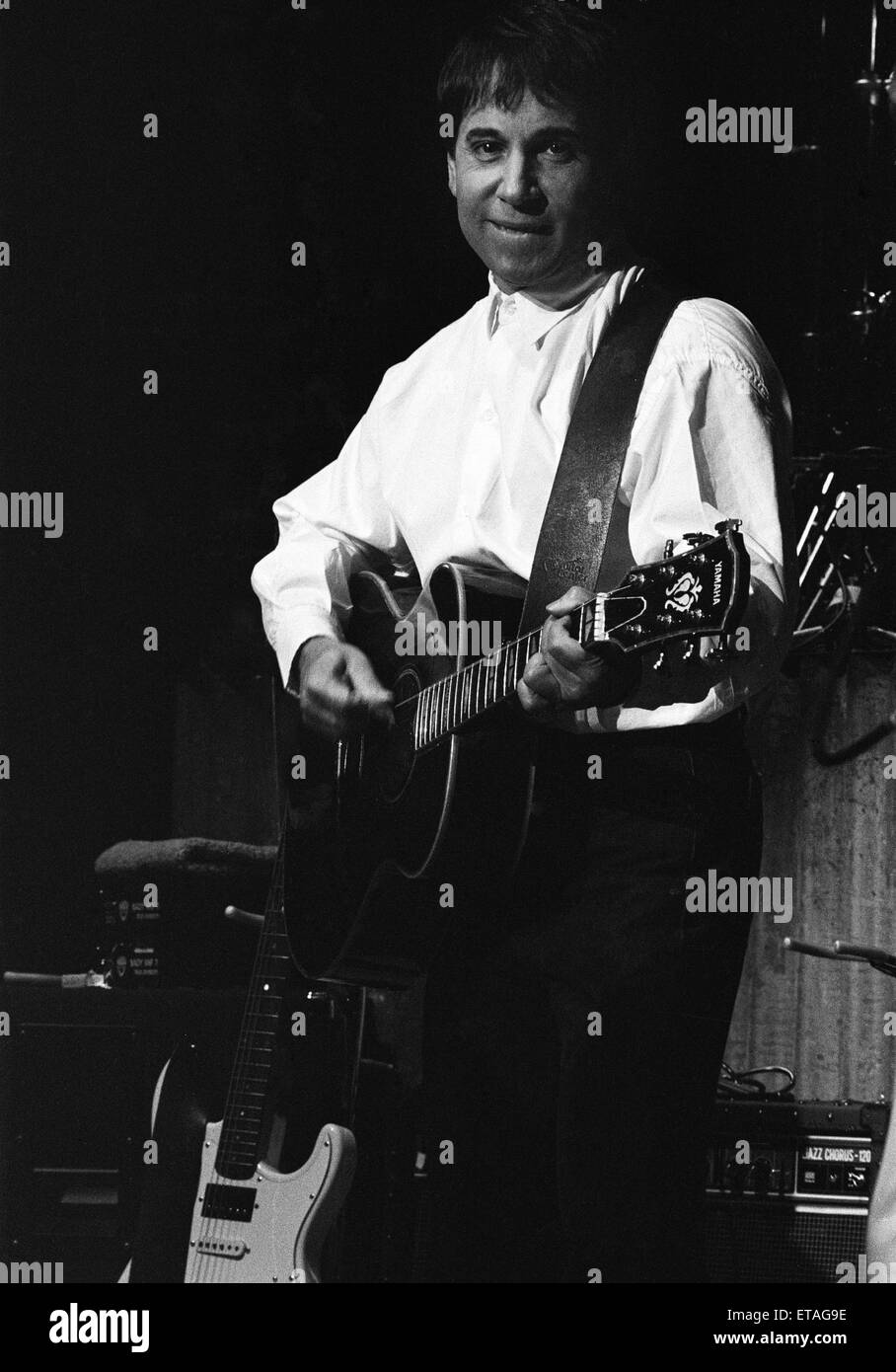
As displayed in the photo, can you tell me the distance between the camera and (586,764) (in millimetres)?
1989

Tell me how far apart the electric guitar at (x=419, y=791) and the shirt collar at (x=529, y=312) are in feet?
1.16

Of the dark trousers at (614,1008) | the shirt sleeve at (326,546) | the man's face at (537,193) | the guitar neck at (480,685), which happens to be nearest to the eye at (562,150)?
the man's face at (537,193)

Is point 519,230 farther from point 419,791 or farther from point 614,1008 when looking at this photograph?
point 614,1008

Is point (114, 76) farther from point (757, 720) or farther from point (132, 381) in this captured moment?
point (757, 720)

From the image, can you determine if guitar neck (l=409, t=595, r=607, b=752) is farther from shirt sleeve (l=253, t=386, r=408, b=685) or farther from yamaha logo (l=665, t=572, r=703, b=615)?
shirt sleeve (l=253, t=386, r=408, b=685)

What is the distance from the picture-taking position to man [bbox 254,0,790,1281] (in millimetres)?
1936

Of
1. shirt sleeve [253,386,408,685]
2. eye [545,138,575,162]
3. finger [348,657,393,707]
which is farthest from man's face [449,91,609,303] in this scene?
finger [348,657,393,707]

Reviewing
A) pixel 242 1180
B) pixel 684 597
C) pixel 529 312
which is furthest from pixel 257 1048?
pixel 529 312

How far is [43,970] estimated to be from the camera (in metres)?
2.46

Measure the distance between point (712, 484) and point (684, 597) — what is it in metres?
0.30

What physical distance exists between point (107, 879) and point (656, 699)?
0.95m

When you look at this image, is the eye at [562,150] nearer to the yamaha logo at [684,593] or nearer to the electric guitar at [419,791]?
the electric guitar at [419,791]

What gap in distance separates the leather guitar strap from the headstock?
255 millimetres
